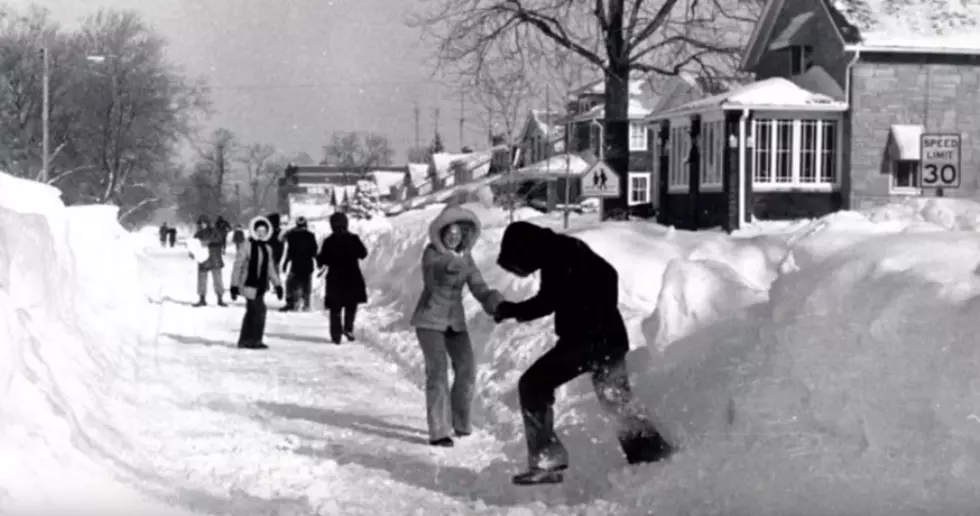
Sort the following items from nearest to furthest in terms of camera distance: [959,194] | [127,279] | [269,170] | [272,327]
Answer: [127,279] → [272,327] → [959,194] → [269,170]

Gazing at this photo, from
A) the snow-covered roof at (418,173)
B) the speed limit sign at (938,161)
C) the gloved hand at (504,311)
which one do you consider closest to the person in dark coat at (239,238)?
the speed limit sign at (938,161)

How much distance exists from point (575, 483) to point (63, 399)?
10.1 ft

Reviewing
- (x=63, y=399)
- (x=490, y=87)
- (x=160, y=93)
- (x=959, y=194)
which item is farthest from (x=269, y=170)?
(x=63, y=399)

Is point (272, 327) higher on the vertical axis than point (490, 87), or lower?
lower

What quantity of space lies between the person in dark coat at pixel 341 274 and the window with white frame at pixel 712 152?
15.6 meters

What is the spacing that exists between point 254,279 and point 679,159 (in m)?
20.2

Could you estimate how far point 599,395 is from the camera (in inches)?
319

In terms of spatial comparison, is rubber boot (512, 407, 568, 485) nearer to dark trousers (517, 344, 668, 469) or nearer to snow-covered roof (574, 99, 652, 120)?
dark trousers (517, 344, 668, 469)

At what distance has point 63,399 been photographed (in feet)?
26.0

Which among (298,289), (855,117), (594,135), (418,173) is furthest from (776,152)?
(418,173)

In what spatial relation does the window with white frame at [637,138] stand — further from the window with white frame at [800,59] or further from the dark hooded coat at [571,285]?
the dark hooded coat at [571,285]

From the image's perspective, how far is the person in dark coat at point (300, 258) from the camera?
22266 mm

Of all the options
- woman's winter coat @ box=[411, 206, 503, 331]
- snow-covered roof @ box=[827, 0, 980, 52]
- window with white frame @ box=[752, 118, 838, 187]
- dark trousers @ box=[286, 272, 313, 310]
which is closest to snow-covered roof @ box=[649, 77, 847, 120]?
window with white frame @ box=[752, 118, 838, 187]

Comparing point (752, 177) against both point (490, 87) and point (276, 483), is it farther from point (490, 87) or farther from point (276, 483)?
point (276, 483)
